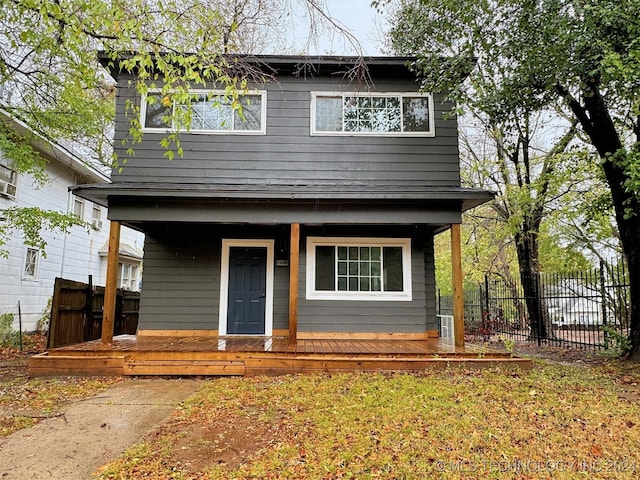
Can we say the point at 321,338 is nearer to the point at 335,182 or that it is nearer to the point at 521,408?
the point at 335,182

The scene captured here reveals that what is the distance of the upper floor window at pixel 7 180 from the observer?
404 inches

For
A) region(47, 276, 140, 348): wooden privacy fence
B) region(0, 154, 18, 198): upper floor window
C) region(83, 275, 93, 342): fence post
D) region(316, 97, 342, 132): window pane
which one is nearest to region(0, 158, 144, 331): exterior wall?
region(0, 154, 18, 198): upper floor window

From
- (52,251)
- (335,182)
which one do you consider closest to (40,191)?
(52,251)

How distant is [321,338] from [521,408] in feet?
13.6

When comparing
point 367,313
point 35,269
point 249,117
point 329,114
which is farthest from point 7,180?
point 367,313

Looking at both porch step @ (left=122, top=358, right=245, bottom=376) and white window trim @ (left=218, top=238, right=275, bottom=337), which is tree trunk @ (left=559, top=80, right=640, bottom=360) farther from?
porch step @ (left=122, top=358, right=245, bottom=376)

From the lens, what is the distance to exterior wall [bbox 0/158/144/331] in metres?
10.7

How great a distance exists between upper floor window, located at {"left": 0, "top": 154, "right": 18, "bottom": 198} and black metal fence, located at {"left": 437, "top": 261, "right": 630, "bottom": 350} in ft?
42.8

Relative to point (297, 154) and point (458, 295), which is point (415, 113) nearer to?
point (297, 154)

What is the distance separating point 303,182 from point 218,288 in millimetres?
2737

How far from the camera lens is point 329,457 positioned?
3064mm

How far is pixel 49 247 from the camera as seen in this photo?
1216cm

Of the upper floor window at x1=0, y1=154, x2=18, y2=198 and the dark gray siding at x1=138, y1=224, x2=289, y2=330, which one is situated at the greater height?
the upper floor window at x1=0, y1=154, x2=18, y2=198

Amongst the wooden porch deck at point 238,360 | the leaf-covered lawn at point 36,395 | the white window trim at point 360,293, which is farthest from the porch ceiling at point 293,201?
the leaf-covered lawn at point 36,395
